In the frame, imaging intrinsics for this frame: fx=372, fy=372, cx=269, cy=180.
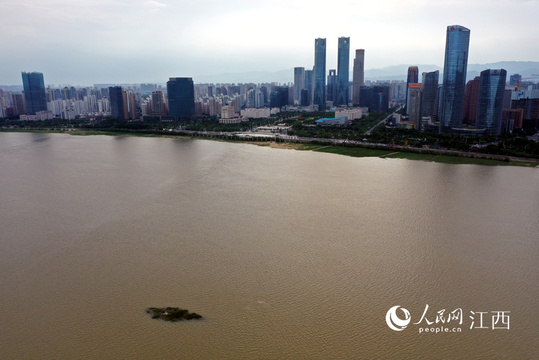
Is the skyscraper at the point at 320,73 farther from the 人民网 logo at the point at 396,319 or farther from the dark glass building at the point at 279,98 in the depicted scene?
the 人民网 logo at the point at 396,319

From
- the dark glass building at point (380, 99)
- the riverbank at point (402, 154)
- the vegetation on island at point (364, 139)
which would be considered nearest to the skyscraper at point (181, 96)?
the vegetation on island at point (364, 139)

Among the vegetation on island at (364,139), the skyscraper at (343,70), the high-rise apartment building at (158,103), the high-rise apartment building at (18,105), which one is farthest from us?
the skyscraper at (343,70)

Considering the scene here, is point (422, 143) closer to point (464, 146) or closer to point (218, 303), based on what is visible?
point (464, 146)

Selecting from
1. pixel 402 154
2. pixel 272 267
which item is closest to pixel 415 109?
pixel 402 154

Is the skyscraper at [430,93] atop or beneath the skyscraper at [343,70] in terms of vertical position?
beneath

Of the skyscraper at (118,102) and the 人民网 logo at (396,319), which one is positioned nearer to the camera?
the 人民网 logo at (396,319)

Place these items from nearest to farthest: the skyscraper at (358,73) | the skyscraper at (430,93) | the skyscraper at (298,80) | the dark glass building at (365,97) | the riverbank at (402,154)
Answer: the riverbank at (402,154)
the skyscraper at (430,93)
the dark glass building at (365,97)
the skyscraper at (358,73)
the skyscraper at (298,80)

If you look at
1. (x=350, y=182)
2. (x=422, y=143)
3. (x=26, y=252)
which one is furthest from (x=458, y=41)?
(x=26, y=252)
